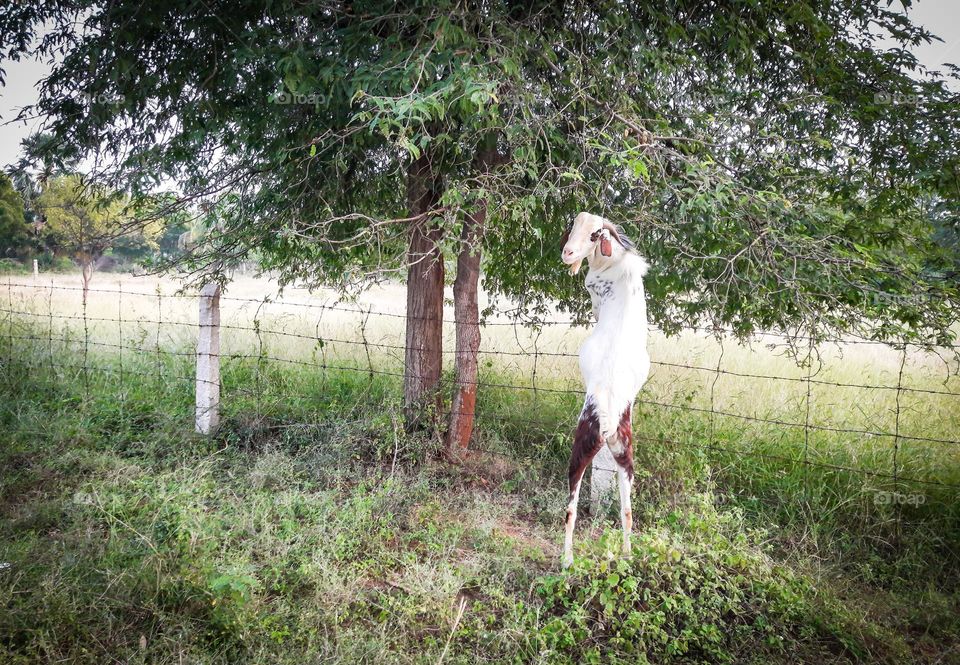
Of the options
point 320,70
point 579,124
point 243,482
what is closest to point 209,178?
point 320,70

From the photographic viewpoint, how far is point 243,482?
505 cm

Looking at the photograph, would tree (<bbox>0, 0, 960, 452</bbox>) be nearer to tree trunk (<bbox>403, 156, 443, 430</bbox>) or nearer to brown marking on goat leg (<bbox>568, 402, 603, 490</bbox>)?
tree trunk (<bbox>403, 156, 443, 430</bbox>)

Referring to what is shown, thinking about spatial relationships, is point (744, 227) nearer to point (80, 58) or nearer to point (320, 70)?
point (320, 70)

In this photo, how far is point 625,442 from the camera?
403 cm

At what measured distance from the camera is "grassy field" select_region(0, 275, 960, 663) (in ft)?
11.1

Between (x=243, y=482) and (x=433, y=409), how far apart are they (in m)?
1.81
